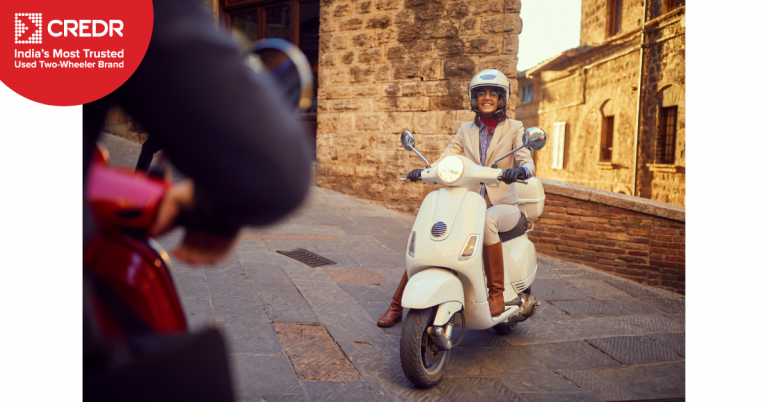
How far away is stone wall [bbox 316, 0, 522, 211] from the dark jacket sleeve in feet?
23.8

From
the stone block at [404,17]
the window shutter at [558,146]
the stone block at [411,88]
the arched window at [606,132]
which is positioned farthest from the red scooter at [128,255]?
the window shutter at [558,146]

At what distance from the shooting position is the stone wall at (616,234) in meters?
5.46

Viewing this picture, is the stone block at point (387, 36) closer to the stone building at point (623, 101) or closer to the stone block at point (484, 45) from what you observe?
the stone block at point (484, 45)

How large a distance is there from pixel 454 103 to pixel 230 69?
746 cm

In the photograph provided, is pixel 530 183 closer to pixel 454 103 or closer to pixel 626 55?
pixel 454 103

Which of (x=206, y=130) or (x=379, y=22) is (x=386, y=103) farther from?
(x=206, y=130)

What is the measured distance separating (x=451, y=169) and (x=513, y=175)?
1.07 feet

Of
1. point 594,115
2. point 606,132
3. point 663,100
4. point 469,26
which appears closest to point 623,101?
point 606,132

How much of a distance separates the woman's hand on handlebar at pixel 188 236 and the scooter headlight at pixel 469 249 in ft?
7.29

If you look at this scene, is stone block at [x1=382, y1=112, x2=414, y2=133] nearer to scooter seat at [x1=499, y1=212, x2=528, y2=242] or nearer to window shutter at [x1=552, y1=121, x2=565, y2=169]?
scooter seat at [x1=499, y1=212, x2=528, y2=242]

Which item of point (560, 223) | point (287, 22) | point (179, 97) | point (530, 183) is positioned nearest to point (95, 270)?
point (179, 97)

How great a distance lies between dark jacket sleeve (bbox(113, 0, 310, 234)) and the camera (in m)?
0.55

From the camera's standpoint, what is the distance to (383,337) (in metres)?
3.41

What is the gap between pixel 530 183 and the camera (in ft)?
12.0
